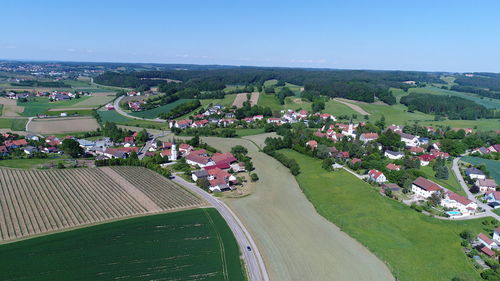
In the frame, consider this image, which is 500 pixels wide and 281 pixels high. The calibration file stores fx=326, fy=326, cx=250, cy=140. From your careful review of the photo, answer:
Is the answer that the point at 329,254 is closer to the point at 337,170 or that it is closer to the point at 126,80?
the point at 337,170

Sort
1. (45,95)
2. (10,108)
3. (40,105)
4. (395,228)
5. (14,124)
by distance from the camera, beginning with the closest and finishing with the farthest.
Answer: (395,228), (14,124), (10,108), (40,105), (45,95)

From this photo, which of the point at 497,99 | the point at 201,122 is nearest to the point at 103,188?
the point at 201,122

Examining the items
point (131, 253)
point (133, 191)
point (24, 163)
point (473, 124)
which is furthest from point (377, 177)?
point (473, 124)

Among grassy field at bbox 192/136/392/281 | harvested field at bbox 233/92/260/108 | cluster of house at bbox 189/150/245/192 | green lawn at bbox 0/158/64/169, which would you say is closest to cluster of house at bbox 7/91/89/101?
harvested field at bbox 233/92/260/108

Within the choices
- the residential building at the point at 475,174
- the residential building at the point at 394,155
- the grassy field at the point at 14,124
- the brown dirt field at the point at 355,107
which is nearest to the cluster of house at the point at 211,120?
the grassy field at the point at 14,124

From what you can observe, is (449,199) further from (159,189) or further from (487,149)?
(159,189)

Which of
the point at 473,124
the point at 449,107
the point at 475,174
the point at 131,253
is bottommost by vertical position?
the point at 131,253
